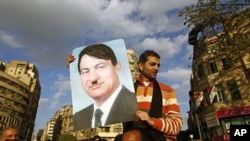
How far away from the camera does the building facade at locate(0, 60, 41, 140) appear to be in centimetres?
5456

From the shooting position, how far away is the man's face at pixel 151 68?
2.74m

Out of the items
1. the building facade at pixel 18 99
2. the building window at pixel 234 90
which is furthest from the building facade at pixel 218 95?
the building facade at pixel 18 99

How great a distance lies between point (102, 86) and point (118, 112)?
1.23ft

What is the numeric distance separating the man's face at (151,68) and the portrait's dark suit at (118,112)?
291 mm

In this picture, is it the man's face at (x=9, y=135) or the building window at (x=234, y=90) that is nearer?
the man's face at (x=9, y=135)

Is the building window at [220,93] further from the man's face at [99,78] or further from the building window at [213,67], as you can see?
the man's face at [99,78]

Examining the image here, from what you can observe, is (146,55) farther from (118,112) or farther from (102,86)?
(118,112)

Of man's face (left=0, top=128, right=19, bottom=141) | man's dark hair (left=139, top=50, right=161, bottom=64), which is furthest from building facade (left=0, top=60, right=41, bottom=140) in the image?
man's dark hair (left=139, top=50, right=161, bottom=64)

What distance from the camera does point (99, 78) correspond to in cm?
285

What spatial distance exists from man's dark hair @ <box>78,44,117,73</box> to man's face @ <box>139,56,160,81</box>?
1.13 ft

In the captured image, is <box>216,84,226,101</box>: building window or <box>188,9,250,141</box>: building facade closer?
<box>188,9,250,141</box>: building facade

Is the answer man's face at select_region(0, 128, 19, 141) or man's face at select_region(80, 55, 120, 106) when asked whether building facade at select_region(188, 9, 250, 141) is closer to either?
man's face at select_region(0, 128, 19, 141)

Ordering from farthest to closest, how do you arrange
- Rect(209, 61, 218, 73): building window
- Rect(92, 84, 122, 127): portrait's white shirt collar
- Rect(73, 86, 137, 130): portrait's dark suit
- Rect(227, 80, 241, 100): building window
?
Rect(209, 61, 218, 73): building window → Rect(227, 80, 241, 100): building window → Rect(92, 84, 122, 127): portrait's white shirt collar → Rect(73, 86, 137, 130): portrait's dark suit

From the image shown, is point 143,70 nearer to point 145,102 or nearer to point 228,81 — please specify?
point 145,102
